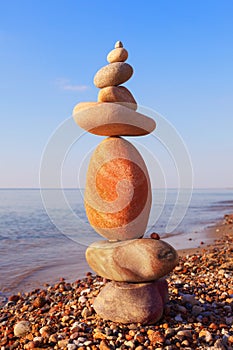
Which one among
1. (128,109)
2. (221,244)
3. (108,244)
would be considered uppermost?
(128,109)

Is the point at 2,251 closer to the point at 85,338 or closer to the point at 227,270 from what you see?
the point at 227,270

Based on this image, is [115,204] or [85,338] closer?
[85,338]

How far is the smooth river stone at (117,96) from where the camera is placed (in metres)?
5.33

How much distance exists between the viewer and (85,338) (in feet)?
14.3

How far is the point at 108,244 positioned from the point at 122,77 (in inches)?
98.1

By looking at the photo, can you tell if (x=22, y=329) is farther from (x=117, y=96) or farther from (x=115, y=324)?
(x=117, y=96)

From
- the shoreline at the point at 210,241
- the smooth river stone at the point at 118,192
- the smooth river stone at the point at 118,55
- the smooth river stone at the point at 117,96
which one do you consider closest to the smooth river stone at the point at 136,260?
the smooth river stone at the point at 118,192

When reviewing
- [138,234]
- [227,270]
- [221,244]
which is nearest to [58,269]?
[227,270]

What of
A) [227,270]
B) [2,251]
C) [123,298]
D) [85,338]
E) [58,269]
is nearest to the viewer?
[85,338]

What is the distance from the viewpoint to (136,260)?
482 centimetres

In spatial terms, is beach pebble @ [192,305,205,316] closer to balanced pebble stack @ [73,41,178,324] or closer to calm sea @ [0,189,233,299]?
balanced pebble stack @ [73,41,178,324]

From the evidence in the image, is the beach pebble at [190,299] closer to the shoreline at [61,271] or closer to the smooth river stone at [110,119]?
the smooth river stone at [110,119]

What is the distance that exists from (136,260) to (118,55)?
305 cm

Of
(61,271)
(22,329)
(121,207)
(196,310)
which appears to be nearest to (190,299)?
(196,310)
